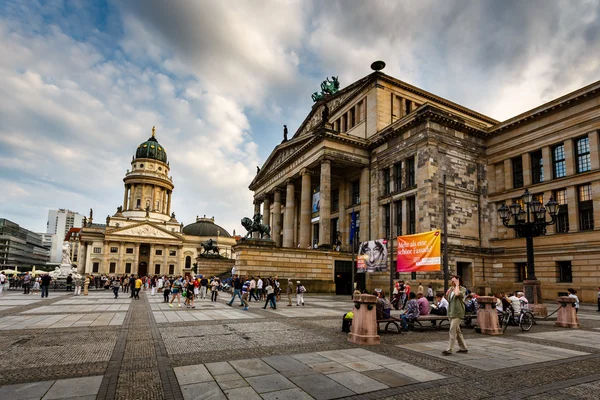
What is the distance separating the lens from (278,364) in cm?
767

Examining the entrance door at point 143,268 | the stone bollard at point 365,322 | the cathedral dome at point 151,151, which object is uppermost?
the cathedral dome at point 151,151

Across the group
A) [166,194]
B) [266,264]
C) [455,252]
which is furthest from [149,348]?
[166,194]

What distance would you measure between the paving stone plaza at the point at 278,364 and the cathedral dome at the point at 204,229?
98.8 m

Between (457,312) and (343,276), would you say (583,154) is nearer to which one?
(343,276)

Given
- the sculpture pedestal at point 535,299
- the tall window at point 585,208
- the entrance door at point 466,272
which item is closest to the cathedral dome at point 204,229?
the entrance door at point 466,272

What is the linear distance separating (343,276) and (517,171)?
704 inches

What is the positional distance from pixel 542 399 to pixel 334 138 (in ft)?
108

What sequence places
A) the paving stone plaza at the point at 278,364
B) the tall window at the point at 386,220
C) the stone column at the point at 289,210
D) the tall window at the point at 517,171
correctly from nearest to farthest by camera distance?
the paving stone plaza at the point at 278,364, the tall window at the point at 517,171, the tall window at the point at 386,220, the stone column at the point at 289,210

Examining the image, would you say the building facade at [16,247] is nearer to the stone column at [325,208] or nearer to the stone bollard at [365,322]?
the stone column at [325,208]

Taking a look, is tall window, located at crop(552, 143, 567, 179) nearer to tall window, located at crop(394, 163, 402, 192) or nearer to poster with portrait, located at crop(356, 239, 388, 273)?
tall window, located at crop(394, 163, 402, 192)

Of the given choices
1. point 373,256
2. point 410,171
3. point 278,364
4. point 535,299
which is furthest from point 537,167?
point 278,364

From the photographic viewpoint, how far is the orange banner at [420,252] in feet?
78.7

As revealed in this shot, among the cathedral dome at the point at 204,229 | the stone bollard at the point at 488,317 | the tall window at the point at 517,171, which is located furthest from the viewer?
the cathedral dome at the point at 204,229

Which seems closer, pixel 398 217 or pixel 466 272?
pixel 466 272
